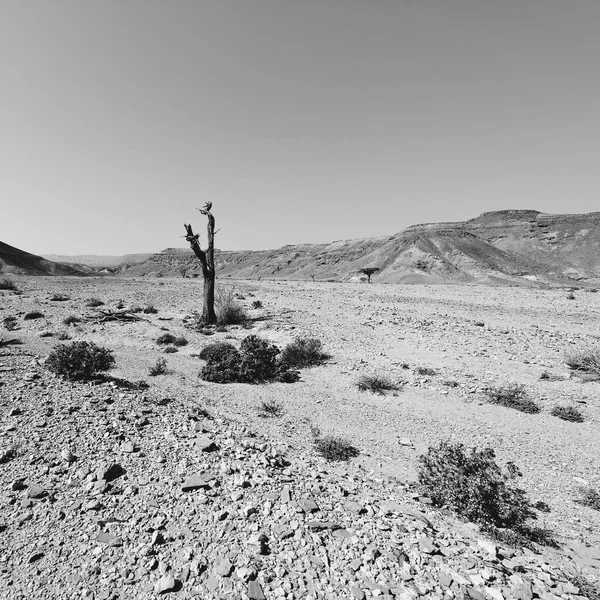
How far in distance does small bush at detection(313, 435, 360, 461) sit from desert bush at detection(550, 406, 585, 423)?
16.7ft

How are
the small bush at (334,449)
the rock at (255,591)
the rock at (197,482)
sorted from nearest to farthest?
the rock at (255,591) < the rock at (197,482) < the small bush at (334,449)

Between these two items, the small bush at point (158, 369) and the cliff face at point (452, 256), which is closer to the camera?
the small bush at point (158, 369)

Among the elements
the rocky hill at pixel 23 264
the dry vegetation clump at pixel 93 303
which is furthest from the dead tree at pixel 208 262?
the rocky hill at pixel 23 264

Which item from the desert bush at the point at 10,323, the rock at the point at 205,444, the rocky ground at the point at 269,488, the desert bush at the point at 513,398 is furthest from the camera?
the desert bush at the point at 10,323

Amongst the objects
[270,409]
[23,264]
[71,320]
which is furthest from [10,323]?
[23,264]

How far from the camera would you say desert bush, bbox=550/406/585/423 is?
7914mm

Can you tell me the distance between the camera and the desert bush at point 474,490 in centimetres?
461

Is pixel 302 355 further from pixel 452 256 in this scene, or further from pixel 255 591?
pixel 452 256

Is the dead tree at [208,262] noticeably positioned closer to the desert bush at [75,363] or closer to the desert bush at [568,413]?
the desert bush at [75,363]

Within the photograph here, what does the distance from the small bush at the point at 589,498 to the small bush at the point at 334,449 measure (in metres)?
3.37

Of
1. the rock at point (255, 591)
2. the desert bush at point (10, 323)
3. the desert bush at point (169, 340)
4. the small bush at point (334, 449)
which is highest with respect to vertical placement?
the desert bush at point (10, 323)

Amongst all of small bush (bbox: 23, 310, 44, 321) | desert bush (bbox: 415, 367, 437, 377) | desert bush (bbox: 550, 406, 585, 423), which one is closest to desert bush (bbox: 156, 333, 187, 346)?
small bush (bbox: 23, 310, 44, 321)

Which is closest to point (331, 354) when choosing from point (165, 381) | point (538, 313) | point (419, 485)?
point (165, 381)

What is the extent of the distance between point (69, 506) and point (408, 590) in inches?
150
